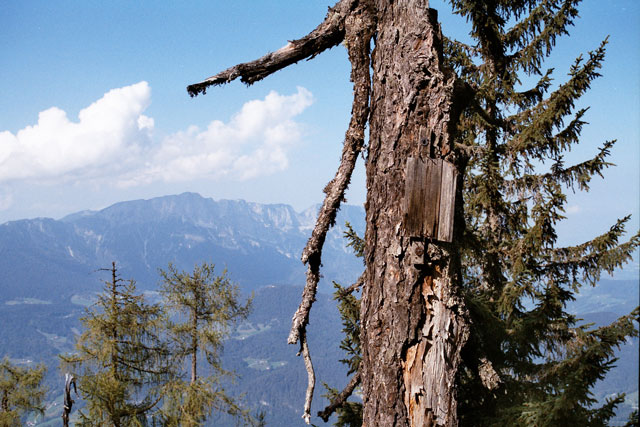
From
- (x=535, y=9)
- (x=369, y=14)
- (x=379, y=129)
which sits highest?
(x=535, y=9)

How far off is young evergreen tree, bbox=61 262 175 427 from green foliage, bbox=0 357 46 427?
224 centimetres

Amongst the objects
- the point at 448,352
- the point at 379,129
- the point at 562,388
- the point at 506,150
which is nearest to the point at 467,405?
the point at 562,388

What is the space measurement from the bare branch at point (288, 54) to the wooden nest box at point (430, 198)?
1.01 meters

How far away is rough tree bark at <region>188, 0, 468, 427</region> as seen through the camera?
7.70 ft

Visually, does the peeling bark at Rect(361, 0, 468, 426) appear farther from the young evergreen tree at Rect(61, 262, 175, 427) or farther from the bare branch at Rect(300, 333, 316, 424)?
the young evergreen tree at Rect(61, 262, 175, 427)

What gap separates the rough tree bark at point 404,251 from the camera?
235 cm

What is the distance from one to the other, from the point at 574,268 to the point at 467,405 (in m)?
4.25

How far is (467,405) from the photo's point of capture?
15.2 feet

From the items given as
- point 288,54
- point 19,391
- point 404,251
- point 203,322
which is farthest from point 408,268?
point 19,391

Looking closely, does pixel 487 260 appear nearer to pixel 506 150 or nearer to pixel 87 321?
pixel 506 150

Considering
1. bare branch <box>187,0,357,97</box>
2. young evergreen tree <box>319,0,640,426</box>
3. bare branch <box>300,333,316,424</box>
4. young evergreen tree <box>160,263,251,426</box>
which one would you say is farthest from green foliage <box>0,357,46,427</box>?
bare branch <box>187,0,357,97</box>

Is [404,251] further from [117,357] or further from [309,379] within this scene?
[117,357]

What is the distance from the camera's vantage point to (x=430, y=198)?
7.77 ft

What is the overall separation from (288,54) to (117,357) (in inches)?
584
